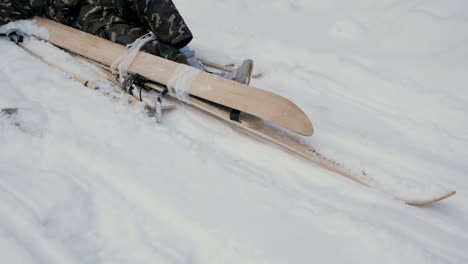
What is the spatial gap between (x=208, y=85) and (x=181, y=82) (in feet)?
0.60

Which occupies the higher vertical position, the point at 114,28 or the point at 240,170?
the point at 114,28

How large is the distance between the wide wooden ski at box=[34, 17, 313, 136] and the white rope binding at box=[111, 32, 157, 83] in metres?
0.03

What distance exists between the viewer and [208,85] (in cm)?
219

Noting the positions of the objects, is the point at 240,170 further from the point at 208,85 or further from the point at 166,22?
the point at 166,22

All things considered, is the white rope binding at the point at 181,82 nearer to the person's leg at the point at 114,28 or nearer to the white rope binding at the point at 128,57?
the person's leg at the point at 114,28

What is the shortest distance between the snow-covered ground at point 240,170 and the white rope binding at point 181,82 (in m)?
0.11

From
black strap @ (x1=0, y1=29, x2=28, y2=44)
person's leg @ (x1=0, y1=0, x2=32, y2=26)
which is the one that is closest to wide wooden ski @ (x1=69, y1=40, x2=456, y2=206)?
black strap @ (x1=0, y1=29, x2=28, y2=44)

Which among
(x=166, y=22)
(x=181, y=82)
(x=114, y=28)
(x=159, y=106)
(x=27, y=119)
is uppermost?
(x=166, y=22)

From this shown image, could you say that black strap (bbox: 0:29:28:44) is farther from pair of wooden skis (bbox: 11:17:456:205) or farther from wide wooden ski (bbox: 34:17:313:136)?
pair of wooden skis (bbox: 11:17:456:205)

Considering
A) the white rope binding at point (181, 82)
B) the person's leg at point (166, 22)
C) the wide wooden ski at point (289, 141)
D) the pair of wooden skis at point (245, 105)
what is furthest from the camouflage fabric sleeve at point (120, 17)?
the wide wooden ski at point (289, 141)

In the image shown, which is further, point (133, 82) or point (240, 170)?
point (133, 82)

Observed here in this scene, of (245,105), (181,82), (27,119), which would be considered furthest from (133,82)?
(245,105)

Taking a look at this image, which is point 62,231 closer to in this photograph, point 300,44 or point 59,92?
point 59,92

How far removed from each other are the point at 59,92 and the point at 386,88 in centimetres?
227
